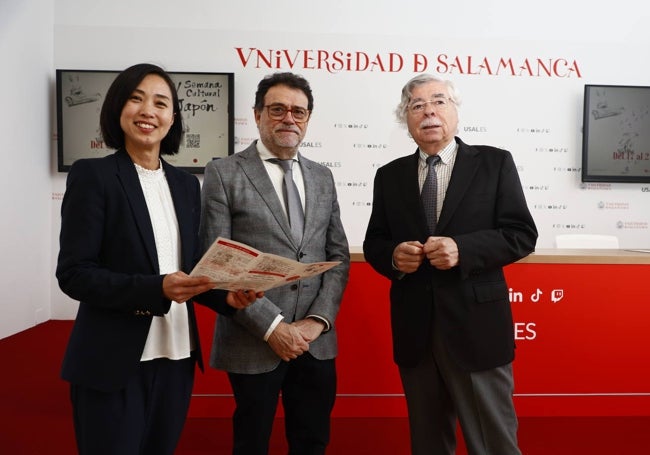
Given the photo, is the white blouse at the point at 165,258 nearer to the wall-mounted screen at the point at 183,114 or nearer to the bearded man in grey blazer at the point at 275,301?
the bearded man in grey blazer at the point at 275,301

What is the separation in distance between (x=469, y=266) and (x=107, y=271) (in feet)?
3.29

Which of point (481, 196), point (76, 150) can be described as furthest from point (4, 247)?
point (481, 196)

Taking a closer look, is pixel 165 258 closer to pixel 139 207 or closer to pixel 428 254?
pixel 139 207

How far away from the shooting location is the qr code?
202 inches

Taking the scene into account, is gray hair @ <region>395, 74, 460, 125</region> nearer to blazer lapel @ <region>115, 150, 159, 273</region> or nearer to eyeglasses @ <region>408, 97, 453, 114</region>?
eyeglasses @ <region>408, 97, 453, 114</region>

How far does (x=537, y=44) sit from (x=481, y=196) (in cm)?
422

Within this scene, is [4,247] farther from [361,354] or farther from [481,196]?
[481,196]

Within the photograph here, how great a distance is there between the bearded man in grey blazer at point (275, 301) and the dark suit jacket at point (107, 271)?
43cm

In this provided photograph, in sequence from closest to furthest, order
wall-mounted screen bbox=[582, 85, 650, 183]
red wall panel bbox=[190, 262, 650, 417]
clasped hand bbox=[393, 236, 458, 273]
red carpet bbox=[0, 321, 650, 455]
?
clasped hand bbox=[393, 236, 458, 273] → red carpet bbox=[0, 321, 650, 455] → red wall panel bbox=[190, 262, 650, 417] → wall-mounted screen bbox=[582, 85, 650, 183]

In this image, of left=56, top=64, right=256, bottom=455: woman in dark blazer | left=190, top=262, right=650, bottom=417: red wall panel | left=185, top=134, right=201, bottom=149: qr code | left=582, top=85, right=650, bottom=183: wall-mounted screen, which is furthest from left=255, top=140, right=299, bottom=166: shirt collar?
left=582, top=85, right=650, bottom=183: wall-mounted screen

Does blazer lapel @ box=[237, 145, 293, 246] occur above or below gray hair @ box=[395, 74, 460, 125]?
below

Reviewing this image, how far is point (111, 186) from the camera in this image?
136cm

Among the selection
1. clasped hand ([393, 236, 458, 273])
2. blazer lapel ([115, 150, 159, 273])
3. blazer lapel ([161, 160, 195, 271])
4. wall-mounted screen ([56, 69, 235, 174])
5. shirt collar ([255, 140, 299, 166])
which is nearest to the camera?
blazer lapel ([115, 150, 159, 273])

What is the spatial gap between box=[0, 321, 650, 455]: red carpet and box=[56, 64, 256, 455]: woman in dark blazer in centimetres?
133
